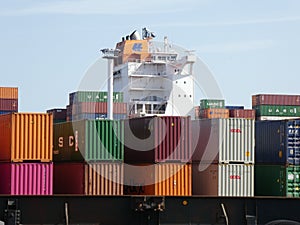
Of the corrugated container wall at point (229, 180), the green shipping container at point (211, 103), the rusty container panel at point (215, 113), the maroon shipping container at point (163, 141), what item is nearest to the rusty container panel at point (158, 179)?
the maroon shipping container at point (163, 141)

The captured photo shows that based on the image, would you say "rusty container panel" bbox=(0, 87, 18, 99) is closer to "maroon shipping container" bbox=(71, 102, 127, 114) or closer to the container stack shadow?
"maroon shipping container" bbox=(71, 102, 127, 114)

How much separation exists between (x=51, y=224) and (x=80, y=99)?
47920mm

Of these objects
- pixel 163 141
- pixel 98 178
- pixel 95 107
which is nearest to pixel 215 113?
pixel 95 107

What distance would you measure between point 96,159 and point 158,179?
8.93ft

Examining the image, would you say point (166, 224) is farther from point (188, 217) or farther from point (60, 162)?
point (60, 162)

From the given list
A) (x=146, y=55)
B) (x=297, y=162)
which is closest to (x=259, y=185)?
(x=297, y=162)

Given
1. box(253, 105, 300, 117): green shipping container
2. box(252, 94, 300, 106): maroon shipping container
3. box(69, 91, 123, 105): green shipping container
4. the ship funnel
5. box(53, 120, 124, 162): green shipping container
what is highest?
the ship funnel

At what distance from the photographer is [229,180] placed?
32844mm

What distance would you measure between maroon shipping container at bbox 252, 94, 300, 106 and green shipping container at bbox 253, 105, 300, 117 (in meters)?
0.48

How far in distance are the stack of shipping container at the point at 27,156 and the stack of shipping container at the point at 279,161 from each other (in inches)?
422

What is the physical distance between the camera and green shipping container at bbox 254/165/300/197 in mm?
33603

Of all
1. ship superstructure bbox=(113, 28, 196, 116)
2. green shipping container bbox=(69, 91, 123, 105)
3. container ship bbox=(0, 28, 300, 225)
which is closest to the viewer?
container ship bbox=(0, 28, 300, 225)

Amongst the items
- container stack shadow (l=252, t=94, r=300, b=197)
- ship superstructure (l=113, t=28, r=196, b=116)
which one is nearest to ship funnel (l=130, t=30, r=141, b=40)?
ship superstructure (l=113, t=28, r=196, b=116)

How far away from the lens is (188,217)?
30.3 metres
